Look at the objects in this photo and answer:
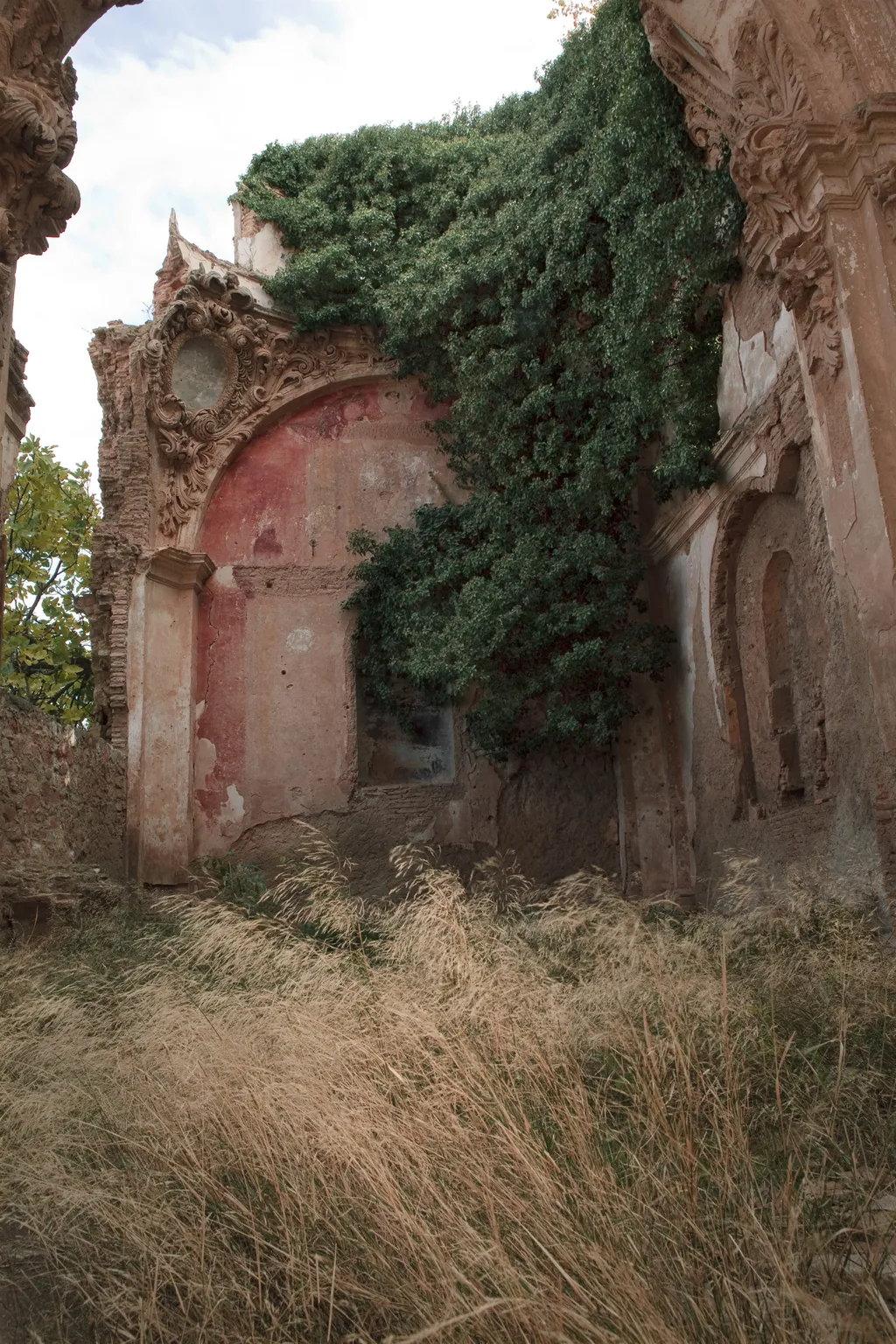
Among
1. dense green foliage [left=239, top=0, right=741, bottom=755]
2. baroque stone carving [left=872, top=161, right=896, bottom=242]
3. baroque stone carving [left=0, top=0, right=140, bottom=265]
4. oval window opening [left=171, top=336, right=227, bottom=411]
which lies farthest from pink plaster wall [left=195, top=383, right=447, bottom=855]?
baroque stone carving [left=0, top=0, right=140, bottom=265]

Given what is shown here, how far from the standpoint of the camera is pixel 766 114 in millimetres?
7047

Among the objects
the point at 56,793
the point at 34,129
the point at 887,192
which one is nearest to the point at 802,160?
the point at 887,192

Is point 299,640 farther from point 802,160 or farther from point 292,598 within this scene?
point 802,160

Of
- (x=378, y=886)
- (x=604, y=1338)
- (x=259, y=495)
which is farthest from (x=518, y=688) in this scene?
(x=604, y=1338)

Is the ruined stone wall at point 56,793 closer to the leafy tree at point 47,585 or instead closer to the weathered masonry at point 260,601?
the weathered masonry at point 260,601

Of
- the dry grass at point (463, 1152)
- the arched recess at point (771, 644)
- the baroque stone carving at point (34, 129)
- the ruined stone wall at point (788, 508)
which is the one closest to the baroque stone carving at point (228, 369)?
the ruined stone wall at point (788, 508)

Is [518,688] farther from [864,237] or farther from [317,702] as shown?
[864,237]

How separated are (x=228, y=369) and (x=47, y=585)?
7.15 meters

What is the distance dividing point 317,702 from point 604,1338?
1138cm

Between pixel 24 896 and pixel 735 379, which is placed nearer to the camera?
pixel 24 896

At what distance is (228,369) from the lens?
13.9 m

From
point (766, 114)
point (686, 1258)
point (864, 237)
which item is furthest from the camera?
point (766, 114)

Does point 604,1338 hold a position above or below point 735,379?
below

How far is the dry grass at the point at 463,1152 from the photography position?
2.25 m
